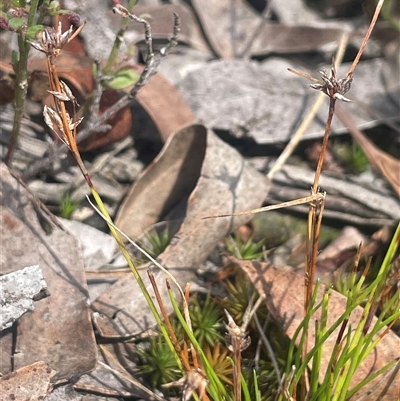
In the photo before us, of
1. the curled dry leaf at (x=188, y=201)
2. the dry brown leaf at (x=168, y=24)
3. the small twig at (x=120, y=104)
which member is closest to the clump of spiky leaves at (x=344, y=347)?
the curled dry leaf at (x=188, y=201)

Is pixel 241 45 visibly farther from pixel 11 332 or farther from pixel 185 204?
pixel 11 332

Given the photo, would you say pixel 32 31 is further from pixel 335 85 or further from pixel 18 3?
pixel 335 85

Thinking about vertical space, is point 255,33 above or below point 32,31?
below

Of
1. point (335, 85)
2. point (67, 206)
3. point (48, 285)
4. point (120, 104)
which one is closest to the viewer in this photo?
point (335, 85)

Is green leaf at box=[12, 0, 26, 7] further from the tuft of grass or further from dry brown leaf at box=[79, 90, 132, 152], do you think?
the tuft of grass

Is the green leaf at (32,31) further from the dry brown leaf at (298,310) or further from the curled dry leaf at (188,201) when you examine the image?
the dry brown leaf at (298,310)

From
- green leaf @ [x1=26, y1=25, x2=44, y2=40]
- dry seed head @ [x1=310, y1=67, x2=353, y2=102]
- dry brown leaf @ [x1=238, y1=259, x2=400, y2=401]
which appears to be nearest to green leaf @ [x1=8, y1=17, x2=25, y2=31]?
green leaf @ [x1=26, y1=25, x2=44, y2=40]

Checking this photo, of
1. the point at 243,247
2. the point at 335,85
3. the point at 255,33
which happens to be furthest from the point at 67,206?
the point at 255,33
